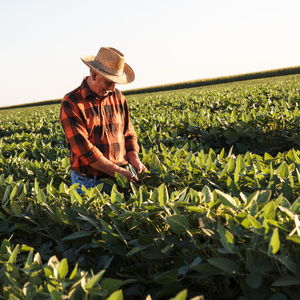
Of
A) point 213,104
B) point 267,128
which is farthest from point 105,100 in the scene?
point 213,104

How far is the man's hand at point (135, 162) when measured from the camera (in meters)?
3.14

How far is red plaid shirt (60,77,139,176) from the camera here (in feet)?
9.77

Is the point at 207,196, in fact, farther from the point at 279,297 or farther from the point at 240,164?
the point at 240,164

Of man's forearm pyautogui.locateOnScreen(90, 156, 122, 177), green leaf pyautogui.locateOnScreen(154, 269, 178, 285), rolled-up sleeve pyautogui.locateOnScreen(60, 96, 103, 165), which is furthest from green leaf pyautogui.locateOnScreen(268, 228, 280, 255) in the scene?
rolled-up sleeve pyautogui.locateOnScreen(60, 96, 103, 165)

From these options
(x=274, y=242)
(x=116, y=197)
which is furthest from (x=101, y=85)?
(x=274, y=242)

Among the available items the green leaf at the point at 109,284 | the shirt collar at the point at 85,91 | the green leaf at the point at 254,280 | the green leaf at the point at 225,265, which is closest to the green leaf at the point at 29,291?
the green leaf at the point at 109,284

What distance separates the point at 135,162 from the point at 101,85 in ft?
3.12

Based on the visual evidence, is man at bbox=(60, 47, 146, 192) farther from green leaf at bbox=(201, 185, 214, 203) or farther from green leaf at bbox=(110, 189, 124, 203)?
green leaf at bbox=(201, 185, 214, 203)

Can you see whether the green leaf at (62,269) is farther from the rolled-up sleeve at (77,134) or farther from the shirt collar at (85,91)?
the shirt collar at (85,91)

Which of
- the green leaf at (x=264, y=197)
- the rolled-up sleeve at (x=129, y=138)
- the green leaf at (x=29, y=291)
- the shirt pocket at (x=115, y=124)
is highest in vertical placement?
the shirt pocket at (x=115, y=124)

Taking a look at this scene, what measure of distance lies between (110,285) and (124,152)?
2367 millimetres

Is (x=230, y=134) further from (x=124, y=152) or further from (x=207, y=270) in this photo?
(x=207, y=270)

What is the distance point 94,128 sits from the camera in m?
3.21

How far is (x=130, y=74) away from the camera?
3.44m
